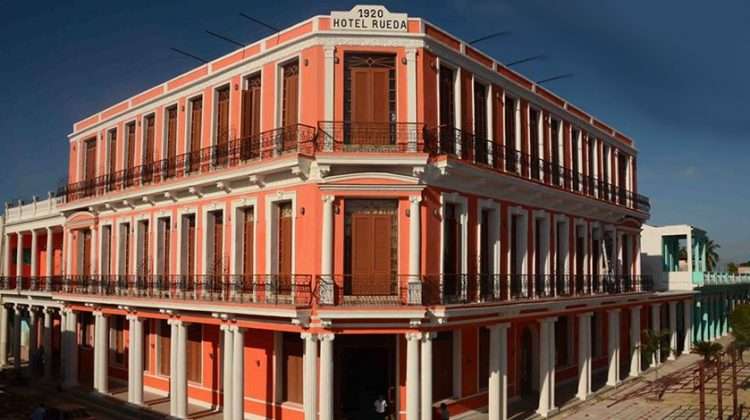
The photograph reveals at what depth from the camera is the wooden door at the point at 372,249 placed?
1892cm

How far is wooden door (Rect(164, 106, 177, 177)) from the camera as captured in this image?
2522cm

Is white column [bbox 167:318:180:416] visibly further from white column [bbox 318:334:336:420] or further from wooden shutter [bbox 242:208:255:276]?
white column [bbox 318:334:336:420]

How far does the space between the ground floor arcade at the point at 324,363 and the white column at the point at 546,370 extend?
4cm

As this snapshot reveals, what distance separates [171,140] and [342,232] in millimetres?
10514

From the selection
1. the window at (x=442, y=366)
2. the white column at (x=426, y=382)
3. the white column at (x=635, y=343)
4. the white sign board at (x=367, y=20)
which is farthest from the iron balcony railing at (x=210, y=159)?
the white column at (x=635, y=343)

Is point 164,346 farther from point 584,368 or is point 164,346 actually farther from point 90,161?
point 584,368

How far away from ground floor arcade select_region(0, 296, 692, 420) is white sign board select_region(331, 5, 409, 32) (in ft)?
28.3

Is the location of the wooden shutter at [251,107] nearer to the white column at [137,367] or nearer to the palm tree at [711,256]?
the white column at [137,367]

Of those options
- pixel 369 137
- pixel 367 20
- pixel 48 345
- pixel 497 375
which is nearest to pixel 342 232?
pixel 369 137

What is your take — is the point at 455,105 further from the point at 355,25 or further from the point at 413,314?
the point at 413,314

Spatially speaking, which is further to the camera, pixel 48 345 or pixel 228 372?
pixel 48 345

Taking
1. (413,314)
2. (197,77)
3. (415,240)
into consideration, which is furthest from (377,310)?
(197,77)

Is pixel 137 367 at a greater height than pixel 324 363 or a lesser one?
lesser

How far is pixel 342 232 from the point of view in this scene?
61.9ft
